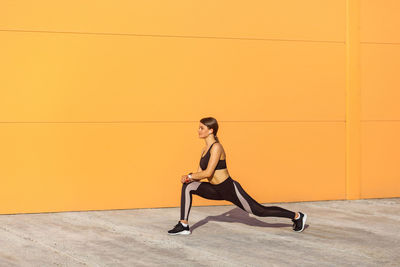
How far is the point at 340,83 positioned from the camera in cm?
1259

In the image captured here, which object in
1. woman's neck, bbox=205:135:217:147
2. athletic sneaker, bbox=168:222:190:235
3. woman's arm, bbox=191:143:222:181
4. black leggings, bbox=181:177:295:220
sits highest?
woman's neck, bbox=205:135:217:147

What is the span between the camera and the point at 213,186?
9016 millimetres

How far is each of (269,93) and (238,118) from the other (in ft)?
2.33

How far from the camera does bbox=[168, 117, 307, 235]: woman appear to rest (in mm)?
8906

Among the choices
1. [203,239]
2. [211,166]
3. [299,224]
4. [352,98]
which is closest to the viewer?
[203,239]

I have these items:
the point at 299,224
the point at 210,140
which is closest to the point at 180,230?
the point at 210,140

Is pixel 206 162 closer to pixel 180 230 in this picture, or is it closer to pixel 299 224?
pixel 180 230

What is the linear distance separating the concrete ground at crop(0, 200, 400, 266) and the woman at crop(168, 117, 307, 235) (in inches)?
11.5

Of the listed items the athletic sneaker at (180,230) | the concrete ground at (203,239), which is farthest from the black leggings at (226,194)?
the concrete ground at (203,239)

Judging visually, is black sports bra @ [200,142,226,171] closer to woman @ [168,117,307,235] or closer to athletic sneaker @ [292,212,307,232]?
woman @ [168,117,307,235]

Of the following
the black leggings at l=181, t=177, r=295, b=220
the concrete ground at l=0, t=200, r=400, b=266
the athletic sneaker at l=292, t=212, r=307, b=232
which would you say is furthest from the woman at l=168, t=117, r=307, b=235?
the concrete ground at l=0, t=200, r=400, b=266

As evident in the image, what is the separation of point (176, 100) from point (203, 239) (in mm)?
3532

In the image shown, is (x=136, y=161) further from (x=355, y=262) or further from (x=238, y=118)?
(x=355, y=262)

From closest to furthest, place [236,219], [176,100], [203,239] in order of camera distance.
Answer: [203,239] → [236,219] → [176,100]
